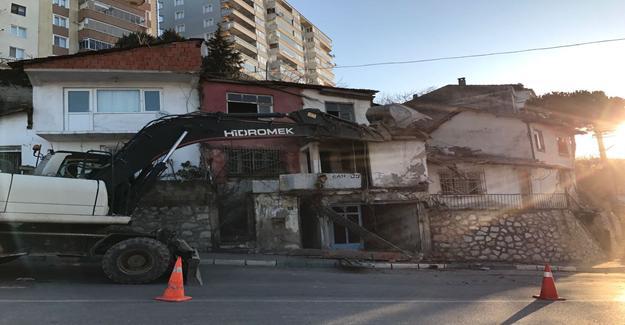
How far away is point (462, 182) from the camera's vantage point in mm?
23172

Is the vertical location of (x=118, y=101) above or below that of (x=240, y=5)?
below

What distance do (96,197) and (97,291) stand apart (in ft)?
6.65

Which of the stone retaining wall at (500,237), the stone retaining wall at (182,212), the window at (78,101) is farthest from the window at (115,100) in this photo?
the stone retaining wall at (500,237)

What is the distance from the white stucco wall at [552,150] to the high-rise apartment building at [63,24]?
162 feet

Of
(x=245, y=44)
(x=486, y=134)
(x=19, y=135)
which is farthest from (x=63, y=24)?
(x=486, y=134)

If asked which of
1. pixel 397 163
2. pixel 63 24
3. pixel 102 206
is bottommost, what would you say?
pixel 102 206

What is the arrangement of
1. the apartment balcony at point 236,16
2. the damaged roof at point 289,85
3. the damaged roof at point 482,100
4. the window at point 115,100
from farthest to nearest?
1. the apartment balcony at point 236,16
2. the damaged roof at point 482,100
3. the damaged roof at point 289,85
4. the window at point 115,100

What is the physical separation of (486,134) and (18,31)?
162 feet

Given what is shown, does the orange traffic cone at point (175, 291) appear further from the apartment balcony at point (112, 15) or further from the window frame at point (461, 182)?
the apartment balcony at point (112, 15)

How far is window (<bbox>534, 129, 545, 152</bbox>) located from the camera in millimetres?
28078

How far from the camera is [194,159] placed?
2033 cm

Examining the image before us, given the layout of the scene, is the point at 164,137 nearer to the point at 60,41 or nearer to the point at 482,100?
the point at 482,100

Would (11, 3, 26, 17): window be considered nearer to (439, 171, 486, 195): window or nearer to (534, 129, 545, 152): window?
(439, 171, 486, 195): window

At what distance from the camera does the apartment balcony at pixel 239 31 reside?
70.6 meters
